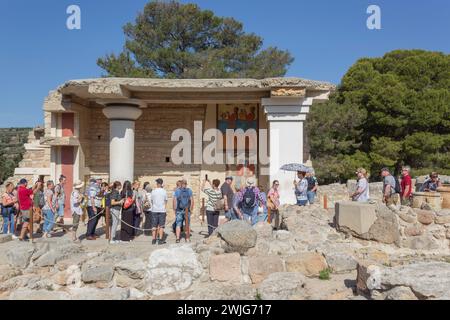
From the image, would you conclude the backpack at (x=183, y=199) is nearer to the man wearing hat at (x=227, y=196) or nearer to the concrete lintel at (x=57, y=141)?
the man wearing hat at (x=227, y=196)

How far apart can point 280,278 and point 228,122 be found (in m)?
8.08

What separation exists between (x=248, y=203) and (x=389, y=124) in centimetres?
1703

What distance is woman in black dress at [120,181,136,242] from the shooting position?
805 cm

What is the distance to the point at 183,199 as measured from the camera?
765 centimetres

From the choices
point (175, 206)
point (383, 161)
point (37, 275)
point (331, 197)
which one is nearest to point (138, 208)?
point (175, 206)

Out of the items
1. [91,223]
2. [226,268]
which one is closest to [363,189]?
[226,268]

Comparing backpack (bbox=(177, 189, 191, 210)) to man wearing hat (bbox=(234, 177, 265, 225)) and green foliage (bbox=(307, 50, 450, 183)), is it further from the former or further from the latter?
green foliage (bbox=(307, 50, 450, 183))

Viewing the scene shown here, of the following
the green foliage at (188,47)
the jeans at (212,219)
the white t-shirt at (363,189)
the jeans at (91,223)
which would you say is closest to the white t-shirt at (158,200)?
the jeans at (212,219)

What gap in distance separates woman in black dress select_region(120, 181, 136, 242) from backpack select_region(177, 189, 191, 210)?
3.79 feet

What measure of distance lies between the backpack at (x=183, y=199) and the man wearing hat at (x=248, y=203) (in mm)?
970

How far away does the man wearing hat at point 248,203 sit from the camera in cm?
748

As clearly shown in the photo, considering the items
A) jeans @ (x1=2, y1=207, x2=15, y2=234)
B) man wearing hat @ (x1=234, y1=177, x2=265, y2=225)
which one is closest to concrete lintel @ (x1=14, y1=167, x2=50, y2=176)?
jeans @ (x1=2, y1=207, x2=15, y2=234)

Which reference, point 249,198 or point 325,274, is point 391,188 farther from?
point 325,274

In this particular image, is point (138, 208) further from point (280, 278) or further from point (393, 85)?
point (393, 85)
